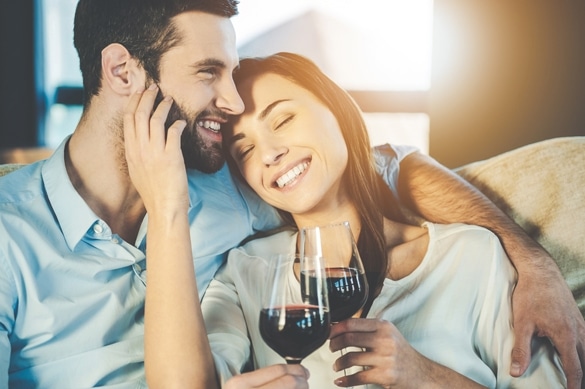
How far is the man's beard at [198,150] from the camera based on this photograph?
52.0 inches

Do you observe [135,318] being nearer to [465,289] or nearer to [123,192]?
[123,192]

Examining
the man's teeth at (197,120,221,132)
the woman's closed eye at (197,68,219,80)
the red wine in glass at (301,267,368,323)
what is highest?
the woman's closed eye at (197,68,219,80)

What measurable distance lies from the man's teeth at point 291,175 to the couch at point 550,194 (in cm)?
43

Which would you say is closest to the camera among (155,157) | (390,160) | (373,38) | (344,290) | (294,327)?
(294,327)

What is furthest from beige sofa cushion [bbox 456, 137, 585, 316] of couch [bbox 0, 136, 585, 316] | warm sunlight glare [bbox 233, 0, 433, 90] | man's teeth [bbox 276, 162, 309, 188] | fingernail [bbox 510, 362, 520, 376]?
warm sunlight glare [bbox 233, 0, 433, 90]

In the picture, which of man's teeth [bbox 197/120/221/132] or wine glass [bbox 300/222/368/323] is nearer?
wine glass [bbox 300/222/368/323]

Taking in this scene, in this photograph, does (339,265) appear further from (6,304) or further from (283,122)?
(6,304)

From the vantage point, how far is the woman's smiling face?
1333mm

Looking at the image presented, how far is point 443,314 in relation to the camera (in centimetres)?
123

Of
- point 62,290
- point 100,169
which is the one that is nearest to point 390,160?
point 100,169

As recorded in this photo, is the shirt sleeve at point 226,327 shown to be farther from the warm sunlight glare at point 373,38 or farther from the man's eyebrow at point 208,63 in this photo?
the warm sunlight glare at point 373,38

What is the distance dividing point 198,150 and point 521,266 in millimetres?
688

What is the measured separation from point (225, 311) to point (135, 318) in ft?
0.59

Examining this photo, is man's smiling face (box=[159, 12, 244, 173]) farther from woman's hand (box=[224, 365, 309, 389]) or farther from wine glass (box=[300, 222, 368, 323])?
woman's hand (box=[224, 365, 309, 389])
